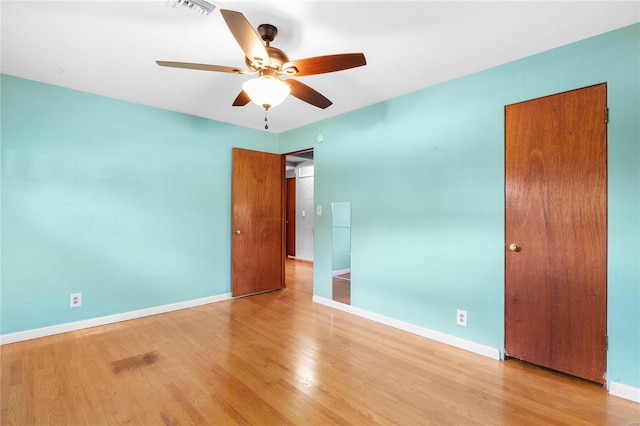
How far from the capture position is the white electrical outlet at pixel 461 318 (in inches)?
105

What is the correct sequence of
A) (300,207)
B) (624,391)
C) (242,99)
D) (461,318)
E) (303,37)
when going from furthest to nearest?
1. (300,207)
2. (461,318)
3. (242,99)
4. (303,37)
5. (624,391)

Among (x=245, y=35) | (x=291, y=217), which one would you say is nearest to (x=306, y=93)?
(x=245, y=35)

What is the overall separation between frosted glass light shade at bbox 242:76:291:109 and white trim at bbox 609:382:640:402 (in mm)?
2916

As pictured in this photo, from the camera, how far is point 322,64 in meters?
1.84

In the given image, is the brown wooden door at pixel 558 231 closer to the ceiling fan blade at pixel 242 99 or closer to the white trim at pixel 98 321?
A: the ceiling fan blade at pixel 242 99

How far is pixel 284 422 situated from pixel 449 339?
5.72 feet

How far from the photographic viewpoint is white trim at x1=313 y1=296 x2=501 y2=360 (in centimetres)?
252

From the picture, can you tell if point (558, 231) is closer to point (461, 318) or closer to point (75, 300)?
point (461, 318)

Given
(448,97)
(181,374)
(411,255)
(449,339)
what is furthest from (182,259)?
(448,97)

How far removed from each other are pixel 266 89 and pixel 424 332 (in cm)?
261

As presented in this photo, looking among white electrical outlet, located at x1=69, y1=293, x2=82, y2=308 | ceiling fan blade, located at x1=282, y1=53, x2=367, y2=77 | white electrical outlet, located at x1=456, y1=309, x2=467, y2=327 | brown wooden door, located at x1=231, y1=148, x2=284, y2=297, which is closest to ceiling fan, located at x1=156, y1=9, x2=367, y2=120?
ceiling fan blade, located at x1=282, y1=53, x2=367, y2=77

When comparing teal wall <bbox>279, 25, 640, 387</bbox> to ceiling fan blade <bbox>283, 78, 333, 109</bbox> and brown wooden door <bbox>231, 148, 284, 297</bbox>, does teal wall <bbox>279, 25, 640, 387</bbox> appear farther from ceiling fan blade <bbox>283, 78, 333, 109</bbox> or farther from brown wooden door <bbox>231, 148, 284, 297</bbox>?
ceiling fan blade <bbox>283, 78, 333, 109</bbox>

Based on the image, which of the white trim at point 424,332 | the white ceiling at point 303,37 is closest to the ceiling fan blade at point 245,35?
the white ceiling at point 303,37

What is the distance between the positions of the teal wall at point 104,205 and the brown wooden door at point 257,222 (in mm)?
148
